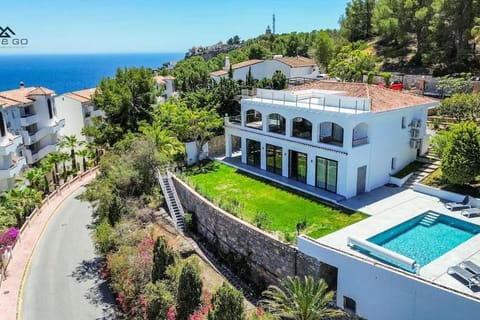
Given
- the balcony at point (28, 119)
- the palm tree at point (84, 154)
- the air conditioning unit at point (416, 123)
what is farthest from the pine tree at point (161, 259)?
the balcony at point (28, 119)

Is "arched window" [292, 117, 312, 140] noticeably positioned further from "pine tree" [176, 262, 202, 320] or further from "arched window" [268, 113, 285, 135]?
"pine tree" [176, 262, 202, 320]

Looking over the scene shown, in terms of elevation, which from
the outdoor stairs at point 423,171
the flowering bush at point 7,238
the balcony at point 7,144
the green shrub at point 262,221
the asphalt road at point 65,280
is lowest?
the asphalt road at point 65,280

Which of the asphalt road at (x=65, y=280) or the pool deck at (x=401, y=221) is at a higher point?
the pool deck at (x=401, y=221)

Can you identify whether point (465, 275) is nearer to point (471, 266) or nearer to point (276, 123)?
point (471, 266)

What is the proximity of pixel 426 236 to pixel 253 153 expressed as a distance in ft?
55.2

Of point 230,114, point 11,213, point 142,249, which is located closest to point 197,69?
point 230,114

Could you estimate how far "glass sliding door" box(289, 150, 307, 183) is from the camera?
1190 inches

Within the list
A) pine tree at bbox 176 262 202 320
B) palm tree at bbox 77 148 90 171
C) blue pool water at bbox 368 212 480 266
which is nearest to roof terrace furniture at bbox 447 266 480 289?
blue pool water at bbox 368 212 480 266

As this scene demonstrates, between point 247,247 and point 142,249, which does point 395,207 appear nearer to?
point 247,247

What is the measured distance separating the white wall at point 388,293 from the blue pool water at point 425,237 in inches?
95.7

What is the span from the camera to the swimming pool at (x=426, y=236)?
65.8ft

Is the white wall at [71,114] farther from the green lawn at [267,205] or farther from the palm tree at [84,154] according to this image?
the green lawn at [267,205]

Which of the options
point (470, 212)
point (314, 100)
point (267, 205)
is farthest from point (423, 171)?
point (267, 205)

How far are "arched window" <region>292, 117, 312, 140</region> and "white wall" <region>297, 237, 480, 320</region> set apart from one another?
1161 cm
